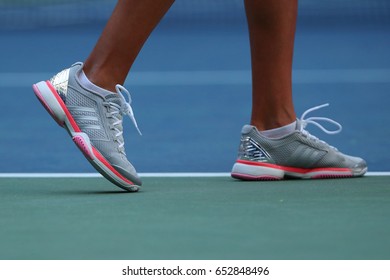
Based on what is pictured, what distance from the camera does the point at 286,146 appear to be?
3.18 m

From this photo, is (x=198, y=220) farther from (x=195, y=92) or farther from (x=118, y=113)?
(x=195, y=92)

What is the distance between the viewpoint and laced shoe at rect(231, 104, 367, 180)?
10.3 ft

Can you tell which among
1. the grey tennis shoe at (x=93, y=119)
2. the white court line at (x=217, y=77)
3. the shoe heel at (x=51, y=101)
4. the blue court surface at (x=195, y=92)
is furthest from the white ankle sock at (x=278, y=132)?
the white court line at (x=217, y=77)

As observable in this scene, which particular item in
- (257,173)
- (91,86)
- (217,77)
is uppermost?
(217,77)

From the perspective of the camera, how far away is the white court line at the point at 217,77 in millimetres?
6477

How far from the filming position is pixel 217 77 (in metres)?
6.80

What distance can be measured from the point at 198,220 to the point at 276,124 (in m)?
0.91

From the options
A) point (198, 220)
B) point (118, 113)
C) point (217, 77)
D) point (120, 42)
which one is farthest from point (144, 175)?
point (217, 77)

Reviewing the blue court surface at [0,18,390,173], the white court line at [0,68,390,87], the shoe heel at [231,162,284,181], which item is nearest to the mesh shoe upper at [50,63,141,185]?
the shoe heel at [231,162,284,181]

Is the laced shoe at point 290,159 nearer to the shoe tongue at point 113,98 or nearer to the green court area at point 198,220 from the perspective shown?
the green court area at point 198,220

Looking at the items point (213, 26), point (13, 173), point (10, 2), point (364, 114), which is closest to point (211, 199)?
point (13, 173)

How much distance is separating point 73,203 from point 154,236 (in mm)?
513

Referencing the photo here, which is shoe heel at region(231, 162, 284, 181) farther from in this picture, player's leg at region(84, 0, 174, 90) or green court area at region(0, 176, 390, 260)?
player's leg at region(84, 0, 174, 90)

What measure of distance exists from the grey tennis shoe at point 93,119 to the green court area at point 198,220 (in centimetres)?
7
